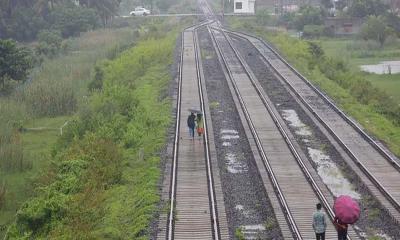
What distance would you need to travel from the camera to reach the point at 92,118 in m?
31.2

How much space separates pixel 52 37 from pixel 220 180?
168 feet

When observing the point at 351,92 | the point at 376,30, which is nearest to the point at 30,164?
the point at 351,92

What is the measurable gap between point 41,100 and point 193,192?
20107 millimetres

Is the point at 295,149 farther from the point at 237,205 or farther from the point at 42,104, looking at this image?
the point at 42,104

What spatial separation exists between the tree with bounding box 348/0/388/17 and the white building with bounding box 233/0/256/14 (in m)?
25.4

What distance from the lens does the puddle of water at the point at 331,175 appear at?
2069 centimetres

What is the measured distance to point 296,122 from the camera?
29828 millimetres

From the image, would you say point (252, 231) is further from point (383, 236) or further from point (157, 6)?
point (157, 6)

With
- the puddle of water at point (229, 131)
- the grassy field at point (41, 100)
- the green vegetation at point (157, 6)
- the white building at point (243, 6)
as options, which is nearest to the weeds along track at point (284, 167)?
the puddle of water at point (229, 131)

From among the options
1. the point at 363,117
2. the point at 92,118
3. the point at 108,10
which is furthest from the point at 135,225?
the point at 108,10

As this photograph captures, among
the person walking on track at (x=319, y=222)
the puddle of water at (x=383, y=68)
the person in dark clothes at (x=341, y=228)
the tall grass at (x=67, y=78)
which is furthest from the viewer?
the puddle of water at (x=383, y=68)

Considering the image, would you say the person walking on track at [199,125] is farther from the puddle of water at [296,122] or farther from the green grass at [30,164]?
the green grass at [30,164]

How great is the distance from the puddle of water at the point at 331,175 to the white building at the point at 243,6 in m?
89.0

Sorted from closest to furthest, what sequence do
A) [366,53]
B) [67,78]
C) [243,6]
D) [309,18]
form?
[67,78] < [366,53] < [309,18] < [243,6]
